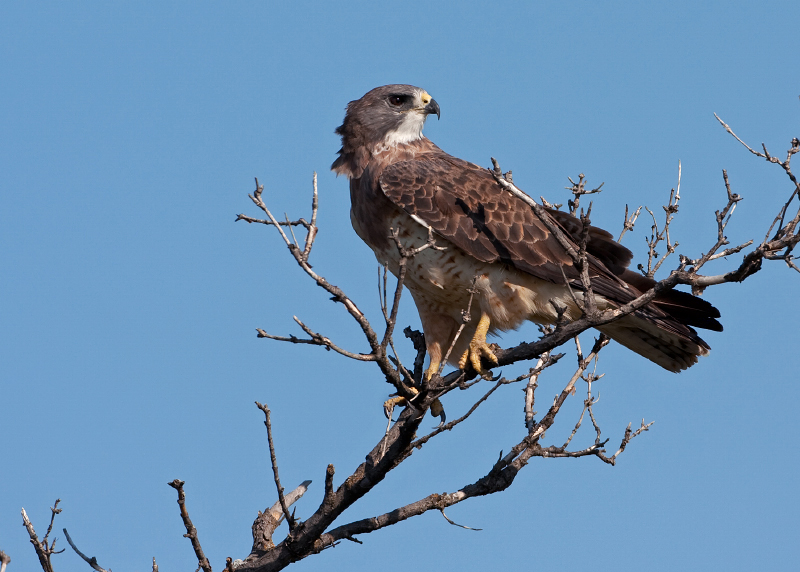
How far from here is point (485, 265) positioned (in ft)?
21.3

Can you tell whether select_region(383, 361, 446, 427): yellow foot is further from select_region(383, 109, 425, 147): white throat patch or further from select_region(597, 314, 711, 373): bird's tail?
select_region(383, 109, 425, 147): white throat patch

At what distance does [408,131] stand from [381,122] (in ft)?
0.85

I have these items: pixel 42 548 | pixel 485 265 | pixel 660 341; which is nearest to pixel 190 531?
pixel 42 548

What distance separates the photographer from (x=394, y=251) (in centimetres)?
647

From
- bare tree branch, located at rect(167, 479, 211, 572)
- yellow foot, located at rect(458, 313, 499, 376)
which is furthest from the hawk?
bare tree branch, located at rect(167, 479, 211, 572)

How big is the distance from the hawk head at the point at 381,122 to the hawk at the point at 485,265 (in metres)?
0.18

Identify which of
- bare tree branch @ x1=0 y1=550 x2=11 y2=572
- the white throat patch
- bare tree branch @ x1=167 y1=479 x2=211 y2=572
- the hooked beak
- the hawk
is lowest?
bare tree branch @ x1=0 y1=550 x2=11 y2=572

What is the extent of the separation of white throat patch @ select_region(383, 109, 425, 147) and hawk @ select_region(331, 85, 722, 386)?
0.17 meters

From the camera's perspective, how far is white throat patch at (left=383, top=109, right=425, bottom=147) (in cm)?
735

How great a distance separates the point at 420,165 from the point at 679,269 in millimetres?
2739

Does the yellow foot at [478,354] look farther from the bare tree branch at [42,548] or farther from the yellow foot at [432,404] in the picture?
the bare tree branch at [42,548]

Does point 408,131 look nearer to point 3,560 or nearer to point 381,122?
point 381,122

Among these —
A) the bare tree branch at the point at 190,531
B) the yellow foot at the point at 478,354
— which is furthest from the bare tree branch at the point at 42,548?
the yellow foot at the point at 478,354

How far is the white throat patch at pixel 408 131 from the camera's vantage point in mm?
7352
